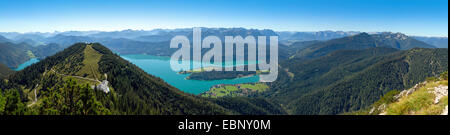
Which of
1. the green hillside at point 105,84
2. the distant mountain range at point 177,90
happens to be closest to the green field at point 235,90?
the distant mountain range at point 177,90

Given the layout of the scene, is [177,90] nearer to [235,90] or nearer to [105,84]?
[105,84]

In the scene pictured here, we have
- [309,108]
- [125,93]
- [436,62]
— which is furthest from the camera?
[436,62]

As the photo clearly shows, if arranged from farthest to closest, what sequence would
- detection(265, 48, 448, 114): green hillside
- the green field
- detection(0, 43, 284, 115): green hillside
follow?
1. the green field
2. detection(265, 48, 448, 114): green hillside
3. detection(0, 43, 284, 115): green hillside

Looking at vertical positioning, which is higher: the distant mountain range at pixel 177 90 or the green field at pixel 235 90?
the distant mountain range at pixel 177 90

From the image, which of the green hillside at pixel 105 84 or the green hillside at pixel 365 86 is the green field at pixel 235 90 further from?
the green hillside at pixel 105 84

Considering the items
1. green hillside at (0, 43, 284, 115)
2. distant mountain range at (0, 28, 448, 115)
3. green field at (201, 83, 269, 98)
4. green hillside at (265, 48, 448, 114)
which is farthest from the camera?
green field at (201, 83, 269, 98)

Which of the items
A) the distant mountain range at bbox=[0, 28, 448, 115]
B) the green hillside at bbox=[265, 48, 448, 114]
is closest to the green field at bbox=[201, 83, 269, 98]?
the distant mountain range at bbox=[0, 28, 448, 115]

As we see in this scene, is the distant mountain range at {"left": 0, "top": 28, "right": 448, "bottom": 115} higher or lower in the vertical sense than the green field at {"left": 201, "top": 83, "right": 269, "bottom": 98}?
higher

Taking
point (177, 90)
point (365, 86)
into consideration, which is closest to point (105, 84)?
point (177, 90)

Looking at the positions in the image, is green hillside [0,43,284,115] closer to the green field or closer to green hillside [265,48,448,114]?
the green field
